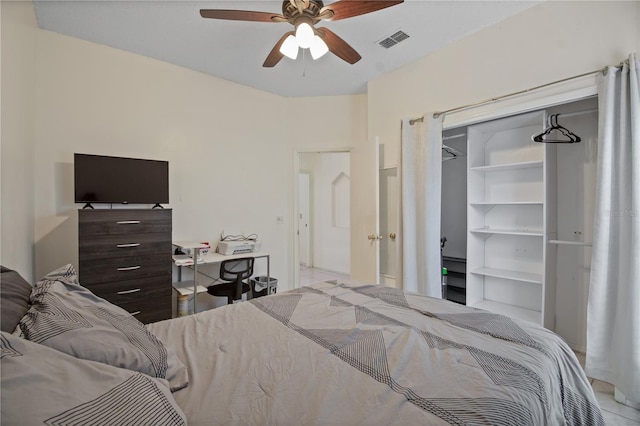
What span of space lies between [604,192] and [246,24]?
2.97 m

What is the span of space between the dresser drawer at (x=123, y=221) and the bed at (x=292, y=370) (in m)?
1.18

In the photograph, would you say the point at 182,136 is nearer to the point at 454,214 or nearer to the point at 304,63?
the point at 304,63

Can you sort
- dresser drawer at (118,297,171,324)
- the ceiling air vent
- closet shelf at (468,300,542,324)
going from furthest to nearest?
closet shelf at (468,300,542,324) < the ceiling air vent < dresser drawer at (118,297,171,324)

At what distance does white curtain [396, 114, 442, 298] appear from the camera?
2896mm

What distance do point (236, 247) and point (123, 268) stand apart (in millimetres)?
1098

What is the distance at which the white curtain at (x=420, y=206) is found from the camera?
290 cm

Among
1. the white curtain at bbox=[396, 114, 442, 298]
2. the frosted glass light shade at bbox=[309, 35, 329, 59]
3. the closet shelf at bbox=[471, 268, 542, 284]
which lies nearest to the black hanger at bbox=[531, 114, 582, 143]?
the white curtain at bbox=[396, 114, 442, 298]

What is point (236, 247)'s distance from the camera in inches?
130

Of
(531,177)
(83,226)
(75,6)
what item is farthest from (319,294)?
(75,6)

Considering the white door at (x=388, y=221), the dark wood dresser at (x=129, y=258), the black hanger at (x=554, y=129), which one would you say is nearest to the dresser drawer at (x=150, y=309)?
the dark wood dresser at (x=129, y=258)

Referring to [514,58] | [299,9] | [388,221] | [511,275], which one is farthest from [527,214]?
[299,9]

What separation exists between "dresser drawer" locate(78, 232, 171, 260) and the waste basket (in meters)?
1.18

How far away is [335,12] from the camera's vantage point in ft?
6.02

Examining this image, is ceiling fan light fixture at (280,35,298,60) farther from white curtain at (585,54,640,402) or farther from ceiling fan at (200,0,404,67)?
white curtain at (585,54,640,402)
